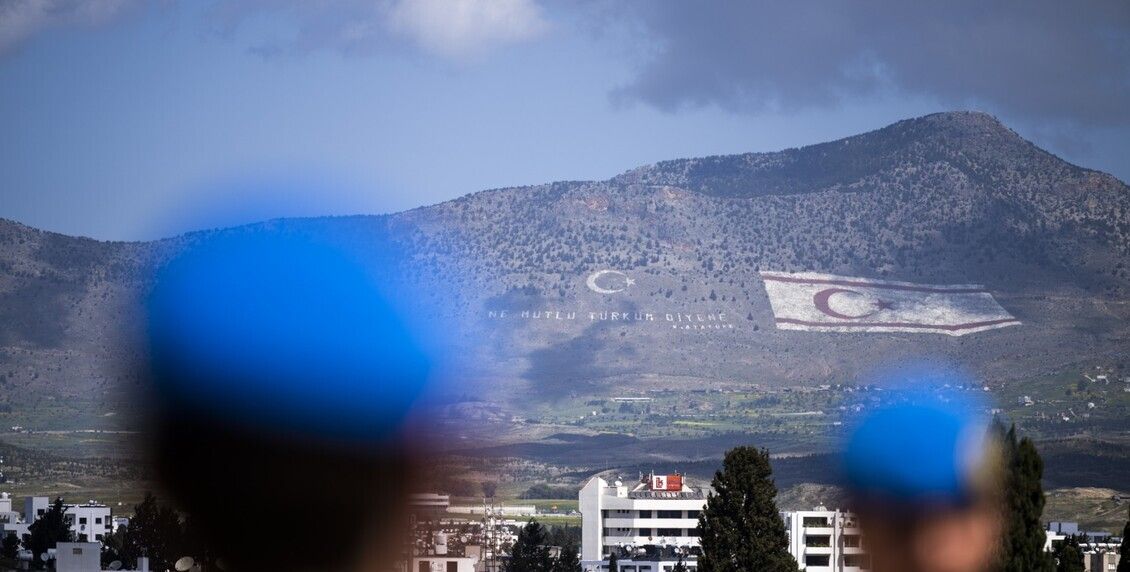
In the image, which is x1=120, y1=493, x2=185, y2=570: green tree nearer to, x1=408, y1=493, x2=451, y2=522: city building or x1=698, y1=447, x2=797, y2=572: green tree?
x1=408, y1=493, x2=451, y2=522: city building

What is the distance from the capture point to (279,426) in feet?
182

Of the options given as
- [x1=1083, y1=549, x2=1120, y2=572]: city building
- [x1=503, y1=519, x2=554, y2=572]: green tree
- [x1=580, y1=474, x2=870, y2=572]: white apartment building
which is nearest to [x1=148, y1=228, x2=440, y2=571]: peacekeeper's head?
[x1=503, y1=519, x2=554, y2=572]: green tree

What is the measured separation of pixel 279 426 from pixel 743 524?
2482 cm

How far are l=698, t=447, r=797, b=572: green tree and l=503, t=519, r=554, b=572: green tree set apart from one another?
31443 mm

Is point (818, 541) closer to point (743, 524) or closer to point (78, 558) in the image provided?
point (743, 524)

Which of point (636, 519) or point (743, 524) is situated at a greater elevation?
point (636, 519)

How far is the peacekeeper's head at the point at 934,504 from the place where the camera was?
51.5 meters

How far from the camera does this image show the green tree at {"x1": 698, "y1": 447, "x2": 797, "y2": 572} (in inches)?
2965

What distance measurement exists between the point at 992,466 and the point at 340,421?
1560 centimetres

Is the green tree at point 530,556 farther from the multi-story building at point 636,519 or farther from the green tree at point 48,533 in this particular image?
the multi-story building at point 636,519

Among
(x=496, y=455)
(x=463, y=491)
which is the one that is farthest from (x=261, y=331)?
(x=496, y=455)

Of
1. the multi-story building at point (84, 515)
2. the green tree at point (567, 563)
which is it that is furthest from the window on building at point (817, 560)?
the multi-story building at point (84, 515)

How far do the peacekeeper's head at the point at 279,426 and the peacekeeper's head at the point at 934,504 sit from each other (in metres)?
11.6

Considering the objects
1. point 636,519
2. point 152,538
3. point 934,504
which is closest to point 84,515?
point 636,519
